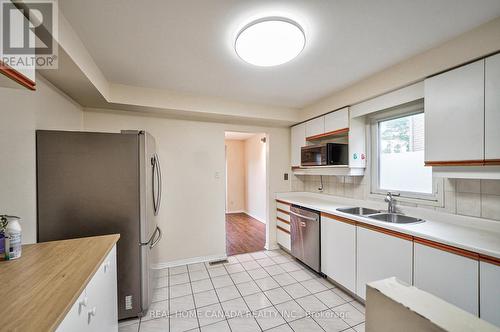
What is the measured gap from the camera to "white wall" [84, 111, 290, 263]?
2.89 m

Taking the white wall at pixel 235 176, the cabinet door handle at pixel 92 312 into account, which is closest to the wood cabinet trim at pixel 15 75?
the cabinet door handle at pixel 92 312

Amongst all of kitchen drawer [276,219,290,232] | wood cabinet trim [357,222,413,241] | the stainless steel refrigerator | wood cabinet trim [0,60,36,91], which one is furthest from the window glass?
wood cabinet trim [0,60,36,91]

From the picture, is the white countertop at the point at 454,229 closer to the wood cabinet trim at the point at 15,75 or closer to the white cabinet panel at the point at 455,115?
the white cabinet panel at the point at 455,115

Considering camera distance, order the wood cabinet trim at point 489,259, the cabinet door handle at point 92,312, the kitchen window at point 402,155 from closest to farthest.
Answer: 1. the cabinet door handle at point 92,312
2. the wood cabinet trim at point 489,259
3. the kitchen window at point 402,155

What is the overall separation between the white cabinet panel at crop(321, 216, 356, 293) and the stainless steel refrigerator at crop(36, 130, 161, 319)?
198cm

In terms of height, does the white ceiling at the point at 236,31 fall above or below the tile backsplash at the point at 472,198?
above

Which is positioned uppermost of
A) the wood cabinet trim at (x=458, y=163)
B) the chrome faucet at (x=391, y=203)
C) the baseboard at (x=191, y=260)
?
the wood cabinet trim at (x=458, y=163)

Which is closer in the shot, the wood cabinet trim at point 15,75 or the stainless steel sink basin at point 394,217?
the wood cabinet trim at point 15,75

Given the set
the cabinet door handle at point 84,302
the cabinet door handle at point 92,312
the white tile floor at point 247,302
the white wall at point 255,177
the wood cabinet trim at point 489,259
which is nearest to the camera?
the cabinet door handle at point 84,302

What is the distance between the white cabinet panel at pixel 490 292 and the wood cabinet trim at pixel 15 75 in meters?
2.68

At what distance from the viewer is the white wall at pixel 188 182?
2893 millimetres

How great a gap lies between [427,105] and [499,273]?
1297 millimetres

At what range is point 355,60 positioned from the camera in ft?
6.25

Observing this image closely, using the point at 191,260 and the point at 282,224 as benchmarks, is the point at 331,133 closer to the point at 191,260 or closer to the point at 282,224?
the point at 282,224
